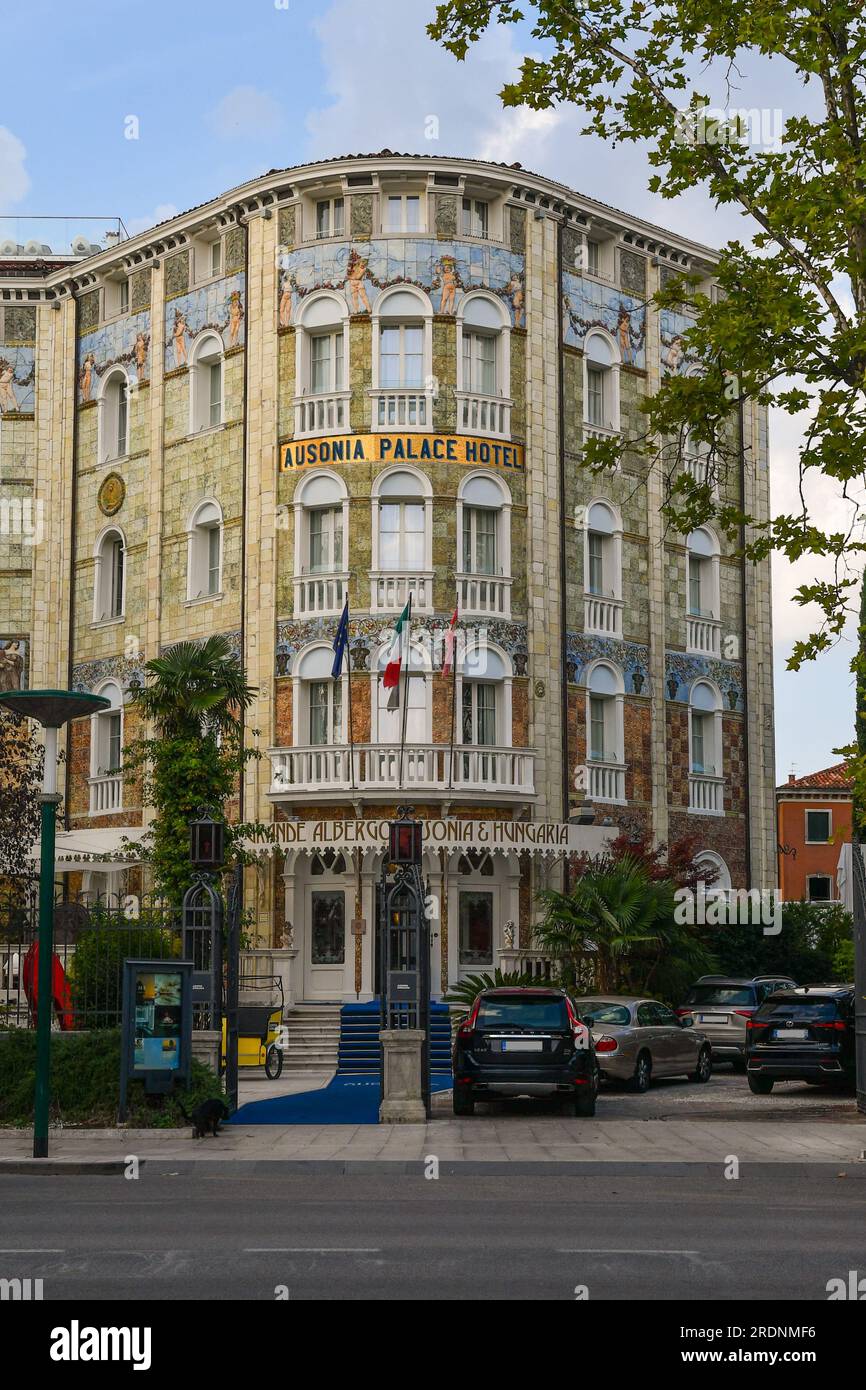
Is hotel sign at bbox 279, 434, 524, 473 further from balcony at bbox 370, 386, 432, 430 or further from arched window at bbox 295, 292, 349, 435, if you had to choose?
arched window at bbox 295, 292, 349, 435

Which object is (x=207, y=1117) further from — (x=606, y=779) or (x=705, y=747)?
(x=705, y=747)

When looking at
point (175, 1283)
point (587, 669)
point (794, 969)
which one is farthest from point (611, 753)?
point (175, 1283)

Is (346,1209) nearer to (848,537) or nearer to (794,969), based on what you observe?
(848,537)

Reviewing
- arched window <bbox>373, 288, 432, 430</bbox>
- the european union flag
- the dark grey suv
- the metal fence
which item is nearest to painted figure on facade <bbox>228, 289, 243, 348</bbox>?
arched window <bbox>373, 288, 432, 430</bbox>

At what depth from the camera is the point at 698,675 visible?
41.3 metres

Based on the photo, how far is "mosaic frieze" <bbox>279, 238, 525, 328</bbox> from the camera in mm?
36375

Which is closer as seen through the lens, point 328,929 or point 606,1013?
point 606,1013

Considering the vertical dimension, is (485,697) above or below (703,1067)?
above

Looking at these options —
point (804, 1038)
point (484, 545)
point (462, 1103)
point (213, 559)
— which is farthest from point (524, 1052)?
point (213, 559)

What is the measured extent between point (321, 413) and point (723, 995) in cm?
1483

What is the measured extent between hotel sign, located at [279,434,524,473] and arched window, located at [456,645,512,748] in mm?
4052

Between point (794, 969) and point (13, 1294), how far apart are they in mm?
32083

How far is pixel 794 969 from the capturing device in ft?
129

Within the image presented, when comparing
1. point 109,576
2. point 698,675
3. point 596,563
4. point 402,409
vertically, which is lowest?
point 698,675
